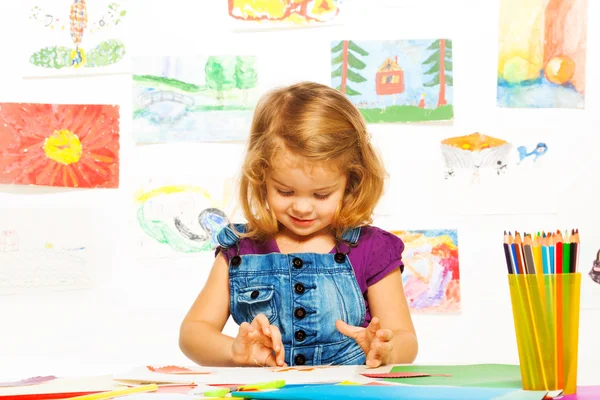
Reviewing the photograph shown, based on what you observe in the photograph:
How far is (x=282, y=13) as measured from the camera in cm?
174

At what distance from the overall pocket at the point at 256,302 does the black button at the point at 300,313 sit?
30 millimetres

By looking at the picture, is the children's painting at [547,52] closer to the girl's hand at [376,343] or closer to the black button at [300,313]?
the black button at [300,313]

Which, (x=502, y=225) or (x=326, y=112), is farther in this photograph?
(x=502, y=225)

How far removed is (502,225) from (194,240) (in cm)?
64

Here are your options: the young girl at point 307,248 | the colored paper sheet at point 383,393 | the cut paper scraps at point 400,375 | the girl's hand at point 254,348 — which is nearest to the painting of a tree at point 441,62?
the young girl at point 307,248

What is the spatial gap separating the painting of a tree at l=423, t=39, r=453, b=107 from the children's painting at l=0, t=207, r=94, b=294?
2.57 feet

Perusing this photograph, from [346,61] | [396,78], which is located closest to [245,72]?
→ [346,61]

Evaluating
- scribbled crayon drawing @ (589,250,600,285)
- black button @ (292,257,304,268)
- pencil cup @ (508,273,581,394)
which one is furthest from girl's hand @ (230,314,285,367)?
scribbled crayon drawing @ (589,250,600,285)

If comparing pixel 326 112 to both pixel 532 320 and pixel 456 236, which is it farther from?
pixel 456 236

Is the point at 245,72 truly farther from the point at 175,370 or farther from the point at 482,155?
the point at 175,370

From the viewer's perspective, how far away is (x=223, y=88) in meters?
1.77

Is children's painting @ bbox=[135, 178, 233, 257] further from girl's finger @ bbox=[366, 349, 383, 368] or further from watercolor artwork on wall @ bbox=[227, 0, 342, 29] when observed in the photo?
girl's finger @ bbox=[366, 349, 383, 368]

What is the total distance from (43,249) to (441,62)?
3.04 feet

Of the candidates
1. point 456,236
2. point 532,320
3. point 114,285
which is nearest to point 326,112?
point 532,320
